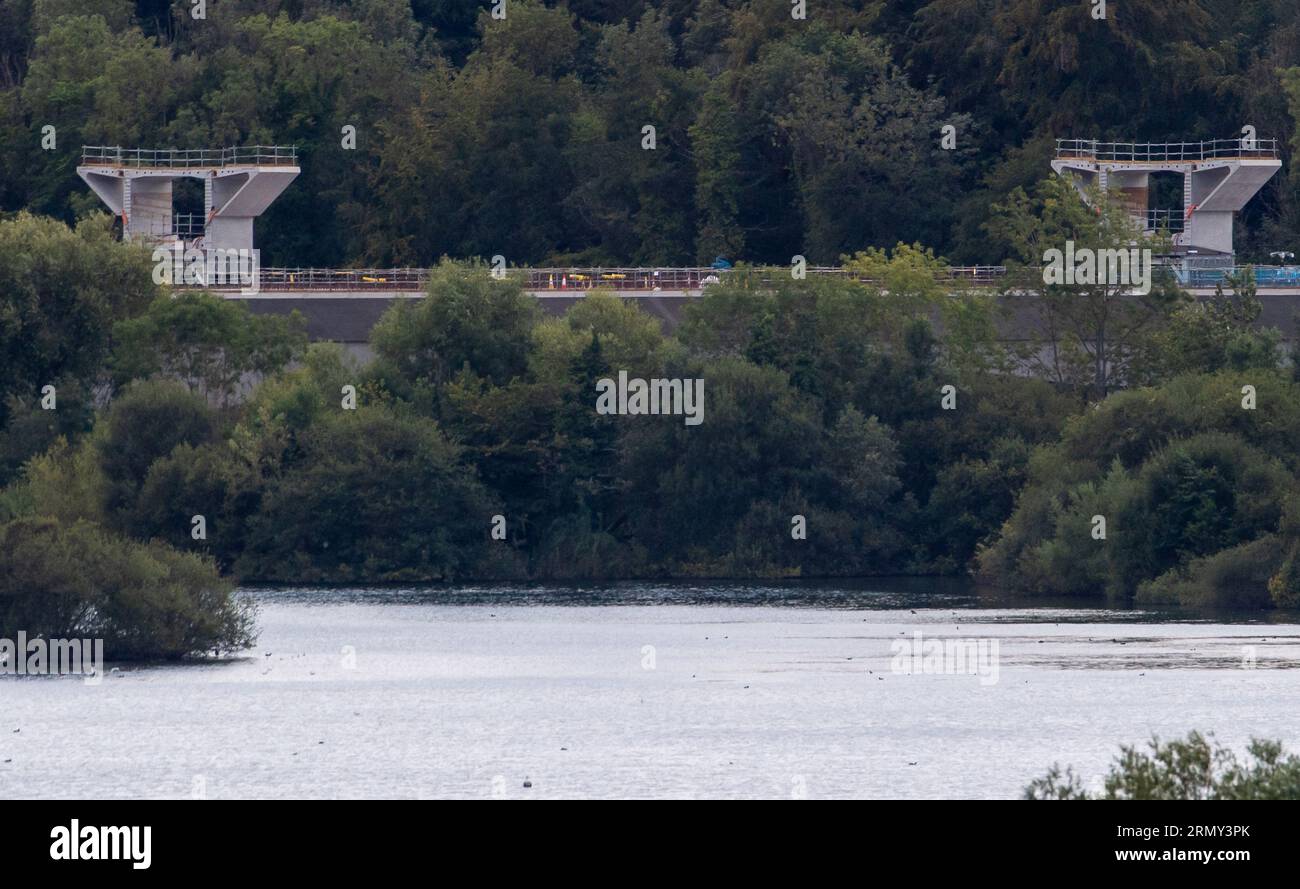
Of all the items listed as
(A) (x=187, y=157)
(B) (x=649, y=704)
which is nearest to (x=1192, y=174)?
(A) (x=187, y=157)

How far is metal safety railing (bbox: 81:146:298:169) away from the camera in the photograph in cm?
9275

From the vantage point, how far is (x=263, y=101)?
9775 cm

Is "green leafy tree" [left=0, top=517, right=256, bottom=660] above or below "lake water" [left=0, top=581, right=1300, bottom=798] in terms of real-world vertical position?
above

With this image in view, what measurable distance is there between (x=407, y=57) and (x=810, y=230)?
67.9 feet

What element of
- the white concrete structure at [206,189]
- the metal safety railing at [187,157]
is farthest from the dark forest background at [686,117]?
the white concrete structure at [206,189]

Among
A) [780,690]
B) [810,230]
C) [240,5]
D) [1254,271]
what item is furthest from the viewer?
[240,5]

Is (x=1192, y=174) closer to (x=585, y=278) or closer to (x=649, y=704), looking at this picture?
(x=585, y=278)

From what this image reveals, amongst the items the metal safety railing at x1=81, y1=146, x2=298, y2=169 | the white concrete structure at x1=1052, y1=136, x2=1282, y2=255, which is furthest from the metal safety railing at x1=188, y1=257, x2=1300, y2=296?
the metal safety railing at x1=81, y1=146, x2=298, y2=169

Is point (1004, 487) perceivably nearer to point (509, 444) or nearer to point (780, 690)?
point (509, 444)

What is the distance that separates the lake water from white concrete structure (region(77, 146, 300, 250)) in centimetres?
3299

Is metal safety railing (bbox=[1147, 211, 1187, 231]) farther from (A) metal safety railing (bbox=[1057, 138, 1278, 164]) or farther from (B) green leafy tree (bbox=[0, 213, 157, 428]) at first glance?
(B) green leafy tree (bbox=[0, 213, 157, 428])

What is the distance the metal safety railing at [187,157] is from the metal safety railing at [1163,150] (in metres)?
27.4

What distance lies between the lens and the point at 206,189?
9244 cm
